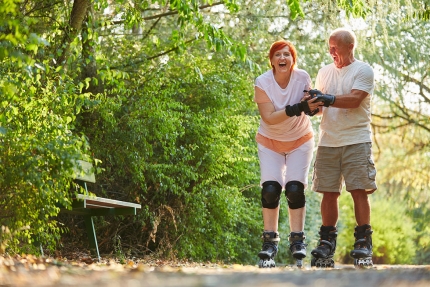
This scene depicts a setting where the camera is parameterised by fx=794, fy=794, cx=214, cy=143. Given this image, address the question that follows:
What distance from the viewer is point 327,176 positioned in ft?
19.5

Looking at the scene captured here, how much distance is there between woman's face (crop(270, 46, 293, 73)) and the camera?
582 centimetres

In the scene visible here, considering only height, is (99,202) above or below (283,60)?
below

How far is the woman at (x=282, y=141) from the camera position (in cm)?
575

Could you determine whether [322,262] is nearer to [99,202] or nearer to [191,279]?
[99,202]

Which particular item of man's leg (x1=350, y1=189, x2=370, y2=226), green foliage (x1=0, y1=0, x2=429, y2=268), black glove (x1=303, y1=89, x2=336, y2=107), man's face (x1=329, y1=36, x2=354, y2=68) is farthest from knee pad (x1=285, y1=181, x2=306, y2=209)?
green foliage (x1=0, y1=0, x2=429, y2=268)

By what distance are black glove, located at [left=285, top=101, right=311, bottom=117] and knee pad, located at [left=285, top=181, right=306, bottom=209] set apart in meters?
0.52

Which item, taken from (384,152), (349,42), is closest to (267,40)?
(349,42)

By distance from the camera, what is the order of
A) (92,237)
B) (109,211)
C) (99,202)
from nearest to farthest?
(99,202) → (109,211) → (92,237)

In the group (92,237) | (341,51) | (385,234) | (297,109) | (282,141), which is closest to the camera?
(297,109)

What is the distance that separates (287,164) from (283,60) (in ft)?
2.51

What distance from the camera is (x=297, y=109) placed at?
18.4ft

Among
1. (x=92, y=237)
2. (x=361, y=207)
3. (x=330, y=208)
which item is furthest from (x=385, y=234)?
(x=361, y=207)

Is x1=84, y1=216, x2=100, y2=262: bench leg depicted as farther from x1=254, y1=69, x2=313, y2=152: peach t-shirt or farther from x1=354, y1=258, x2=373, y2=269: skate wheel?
x1=354, y1=258, x2=373, y2=269: skate wheel

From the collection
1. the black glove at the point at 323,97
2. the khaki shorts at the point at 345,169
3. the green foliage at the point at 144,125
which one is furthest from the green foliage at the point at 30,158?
the khaki shorts at the point at 345,169
